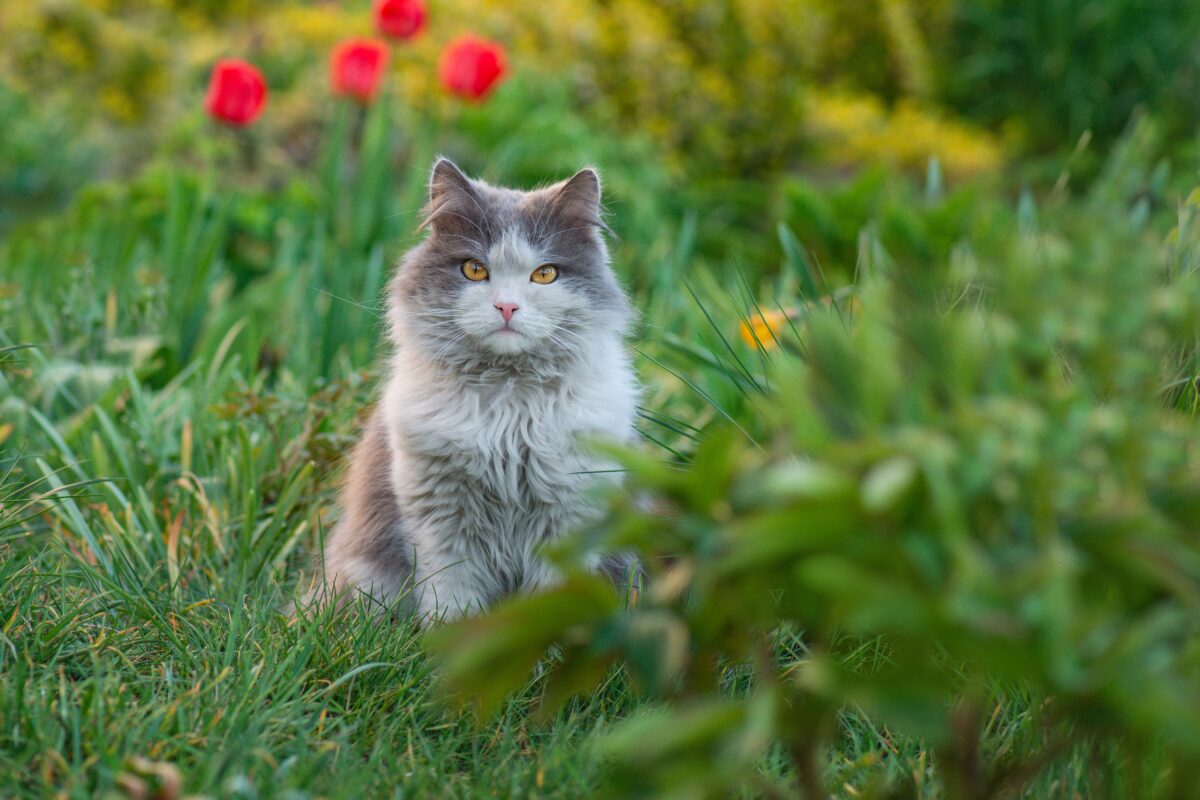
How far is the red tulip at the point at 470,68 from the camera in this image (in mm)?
4375

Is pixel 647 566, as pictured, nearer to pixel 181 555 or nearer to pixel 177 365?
pixel 181 555

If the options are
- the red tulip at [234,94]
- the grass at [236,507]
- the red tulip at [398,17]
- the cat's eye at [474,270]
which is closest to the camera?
the grass at [236,507]

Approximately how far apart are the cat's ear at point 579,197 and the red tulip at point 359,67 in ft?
6.99

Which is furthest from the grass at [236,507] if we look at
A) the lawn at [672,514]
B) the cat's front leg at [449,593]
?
the cat's front leg at [449,593]

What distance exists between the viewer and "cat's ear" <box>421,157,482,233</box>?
2525mm

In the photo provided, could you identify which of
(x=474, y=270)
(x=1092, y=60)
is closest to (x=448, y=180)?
(x=474, y=270)

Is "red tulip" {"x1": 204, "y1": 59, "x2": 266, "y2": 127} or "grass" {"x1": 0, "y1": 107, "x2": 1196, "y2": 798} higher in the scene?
"red tulip" {"x1": 204, "y1": 59, "x2": 266, "y2": 127}

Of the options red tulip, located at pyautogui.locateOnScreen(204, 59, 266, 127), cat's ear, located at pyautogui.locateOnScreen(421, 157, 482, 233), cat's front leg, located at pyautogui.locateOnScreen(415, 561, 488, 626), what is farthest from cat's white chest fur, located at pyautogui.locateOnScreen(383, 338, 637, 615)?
red tulip, located at pyautogui.locateOnScreen(204, 59, 266, 127)

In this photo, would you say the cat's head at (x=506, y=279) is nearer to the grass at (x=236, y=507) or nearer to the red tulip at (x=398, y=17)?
the grass at (x=236, y=507)

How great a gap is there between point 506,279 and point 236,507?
104 cm

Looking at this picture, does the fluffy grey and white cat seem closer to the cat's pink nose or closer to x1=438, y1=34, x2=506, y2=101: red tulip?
the cat's pink nose

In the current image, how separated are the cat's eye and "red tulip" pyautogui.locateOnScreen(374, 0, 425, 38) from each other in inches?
89.3

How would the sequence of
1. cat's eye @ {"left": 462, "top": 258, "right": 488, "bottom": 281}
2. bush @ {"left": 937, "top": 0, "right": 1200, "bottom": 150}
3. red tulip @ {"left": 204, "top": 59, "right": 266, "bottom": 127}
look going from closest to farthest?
cat's eye @ {"left": 462, "top": 258, "right": 488, "bottom": 281}
red tulip @ {"left": 204, "top": 59, "right": 266, "bottom": 127}
bush @ {"left": 937, "top": 0, "right": 1200, "bottom": 150}

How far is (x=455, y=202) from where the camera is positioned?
253cm
